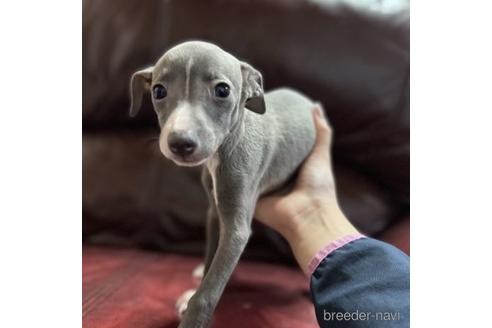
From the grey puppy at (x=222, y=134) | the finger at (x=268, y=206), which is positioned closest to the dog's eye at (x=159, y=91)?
the grey puppy at (x=222, y=134)

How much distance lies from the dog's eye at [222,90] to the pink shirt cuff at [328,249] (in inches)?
13.2

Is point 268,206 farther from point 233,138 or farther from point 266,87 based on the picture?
point 266,87

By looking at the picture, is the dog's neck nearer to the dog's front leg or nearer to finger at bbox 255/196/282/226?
the dog's front leg

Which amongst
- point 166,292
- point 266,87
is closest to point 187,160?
point 166,292

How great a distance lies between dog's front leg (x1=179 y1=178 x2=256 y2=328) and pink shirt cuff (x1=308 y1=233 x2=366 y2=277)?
130 millimetres

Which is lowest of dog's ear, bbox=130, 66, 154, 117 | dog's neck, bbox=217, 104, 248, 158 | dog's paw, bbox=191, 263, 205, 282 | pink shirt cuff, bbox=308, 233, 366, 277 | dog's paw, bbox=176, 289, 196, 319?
dog's paw, bbox=191, 263, 205, 282

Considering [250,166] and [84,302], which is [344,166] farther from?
[84,302]

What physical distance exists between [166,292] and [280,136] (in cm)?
41

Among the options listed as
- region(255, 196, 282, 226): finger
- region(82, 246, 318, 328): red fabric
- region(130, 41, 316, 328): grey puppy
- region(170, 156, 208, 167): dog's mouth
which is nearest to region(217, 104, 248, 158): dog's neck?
region(130, 41, 316, 328): grey puppy

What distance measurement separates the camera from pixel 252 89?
795 millimetres

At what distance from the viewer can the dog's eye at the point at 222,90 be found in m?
0.71

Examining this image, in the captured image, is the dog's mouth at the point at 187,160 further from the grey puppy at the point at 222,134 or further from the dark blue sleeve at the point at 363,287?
the dark blue sleeve at the point at 363,287

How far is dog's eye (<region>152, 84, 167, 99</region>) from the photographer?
2.35 feet

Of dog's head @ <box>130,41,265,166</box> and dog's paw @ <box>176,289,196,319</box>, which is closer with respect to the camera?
dog's head @ <box>130,41,265,166</box>
